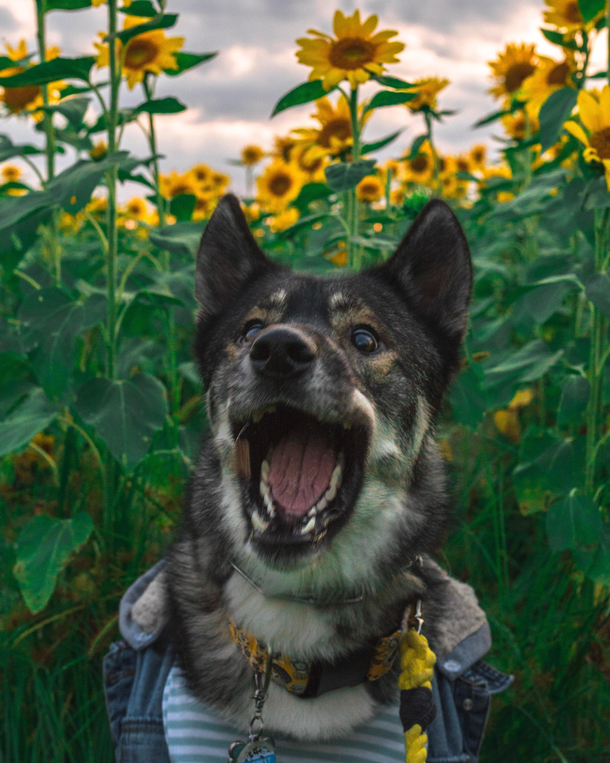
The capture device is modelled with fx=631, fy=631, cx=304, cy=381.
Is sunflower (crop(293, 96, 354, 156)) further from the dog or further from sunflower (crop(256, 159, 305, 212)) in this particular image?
sunflower (crop(256, 159, 305, 212))

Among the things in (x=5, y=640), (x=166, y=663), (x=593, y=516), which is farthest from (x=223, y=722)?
(x=593, y=516)

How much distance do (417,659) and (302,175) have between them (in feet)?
14.1

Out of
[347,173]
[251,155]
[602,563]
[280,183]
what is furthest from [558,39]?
[251,155]

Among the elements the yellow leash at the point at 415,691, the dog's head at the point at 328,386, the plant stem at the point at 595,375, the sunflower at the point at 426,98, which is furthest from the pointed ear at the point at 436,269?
the sunflower at the point at 426,98

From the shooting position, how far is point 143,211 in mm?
6844

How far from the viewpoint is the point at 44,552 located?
2.20 meters

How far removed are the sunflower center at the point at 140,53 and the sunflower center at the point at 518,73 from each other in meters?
2.47

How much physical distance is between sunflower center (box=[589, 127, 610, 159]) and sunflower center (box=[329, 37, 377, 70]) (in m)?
0.94

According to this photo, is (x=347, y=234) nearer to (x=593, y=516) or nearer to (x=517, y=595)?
(x=593, y=516)

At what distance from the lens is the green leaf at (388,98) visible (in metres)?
2.55

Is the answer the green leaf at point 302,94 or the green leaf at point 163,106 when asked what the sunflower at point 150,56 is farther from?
the green leaf at point 302,94

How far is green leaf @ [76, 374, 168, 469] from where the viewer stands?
2.26 metres

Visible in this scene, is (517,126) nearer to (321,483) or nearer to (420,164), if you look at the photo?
(420,164)

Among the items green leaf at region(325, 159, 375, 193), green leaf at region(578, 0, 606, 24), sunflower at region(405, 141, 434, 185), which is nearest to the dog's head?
green leaf at region(325, 159, 375, 193)
